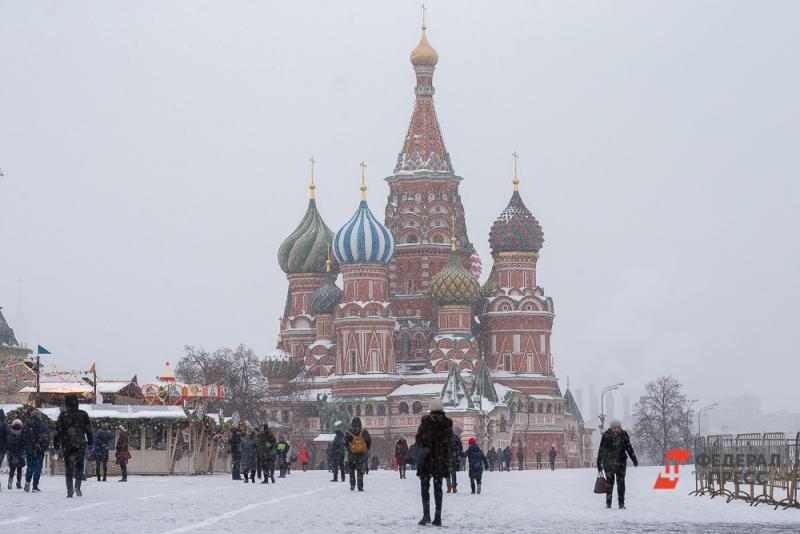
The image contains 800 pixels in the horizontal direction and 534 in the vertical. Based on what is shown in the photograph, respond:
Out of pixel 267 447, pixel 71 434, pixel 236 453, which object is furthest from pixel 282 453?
pixel 71 434

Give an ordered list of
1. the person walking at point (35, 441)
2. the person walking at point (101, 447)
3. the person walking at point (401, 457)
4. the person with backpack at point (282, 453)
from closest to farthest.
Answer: the person walking at point (35, 441) → the person walking at point (101, 447) → the person with backpack at point (282, 453) → the person walking at point (401, 457)

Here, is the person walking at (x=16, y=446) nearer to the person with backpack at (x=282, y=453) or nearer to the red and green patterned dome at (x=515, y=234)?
the person with backpack at (x=282, y=453)

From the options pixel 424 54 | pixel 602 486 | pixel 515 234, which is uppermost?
pixel 424 54

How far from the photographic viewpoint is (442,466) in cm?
1953

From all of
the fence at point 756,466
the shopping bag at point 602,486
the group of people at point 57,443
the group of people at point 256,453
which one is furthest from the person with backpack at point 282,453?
the shopping bag at point 602,486

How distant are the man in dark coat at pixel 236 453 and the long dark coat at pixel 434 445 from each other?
1899 centimetres

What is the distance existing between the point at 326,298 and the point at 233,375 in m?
10.4

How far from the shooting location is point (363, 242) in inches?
4031

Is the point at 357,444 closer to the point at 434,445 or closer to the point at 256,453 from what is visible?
the point at 256,453

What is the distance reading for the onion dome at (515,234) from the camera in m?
108

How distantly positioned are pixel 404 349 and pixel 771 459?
80787mm

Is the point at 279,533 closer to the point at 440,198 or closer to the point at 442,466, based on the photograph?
the point at 442,466

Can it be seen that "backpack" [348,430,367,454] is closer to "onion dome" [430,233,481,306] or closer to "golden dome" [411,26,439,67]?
"onion dome" [430,233,481,306]

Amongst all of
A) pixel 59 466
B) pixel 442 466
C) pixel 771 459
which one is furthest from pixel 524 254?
pixel 442 466
